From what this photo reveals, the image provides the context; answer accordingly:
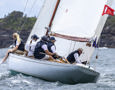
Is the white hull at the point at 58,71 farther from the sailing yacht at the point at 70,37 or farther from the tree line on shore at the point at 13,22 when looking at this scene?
the tree line on shore at the point at 13,22

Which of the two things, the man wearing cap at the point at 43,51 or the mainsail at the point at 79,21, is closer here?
the man wearing cap at the point at 43,51

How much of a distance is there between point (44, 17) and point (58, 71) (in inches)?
169

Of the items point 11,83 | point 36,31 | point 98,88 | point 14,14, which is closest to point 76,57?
point 98,88

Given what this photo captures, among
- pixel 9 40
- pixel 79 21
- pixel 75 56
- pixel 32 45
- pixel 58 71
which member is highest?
pixel 79 21

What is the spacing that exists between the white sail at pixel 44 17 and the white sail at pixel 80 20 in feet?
5.06

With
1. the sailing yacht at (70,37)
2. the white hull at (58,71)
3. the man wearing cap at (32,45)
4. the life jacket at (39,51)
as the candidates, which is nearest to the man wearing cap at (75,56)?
the sailing yacht at (70,37)

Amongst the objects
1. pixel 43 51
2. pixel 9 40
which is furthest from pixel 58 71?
pixel 9 40

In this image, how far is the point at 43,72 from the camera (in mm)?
10977

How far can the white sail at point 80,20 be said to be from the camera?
11586 mm

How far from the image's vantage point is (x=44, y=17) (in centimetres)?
1437

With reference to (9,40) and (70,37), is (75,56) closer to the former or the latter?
(70,37)

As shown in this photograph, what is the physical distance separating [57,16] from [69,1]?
2.27 ft

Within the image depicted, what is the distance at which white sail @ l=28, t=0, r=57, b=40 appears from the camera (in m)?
14.2

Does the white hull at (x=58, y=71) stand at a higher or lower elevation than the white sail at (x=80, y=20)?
lower
